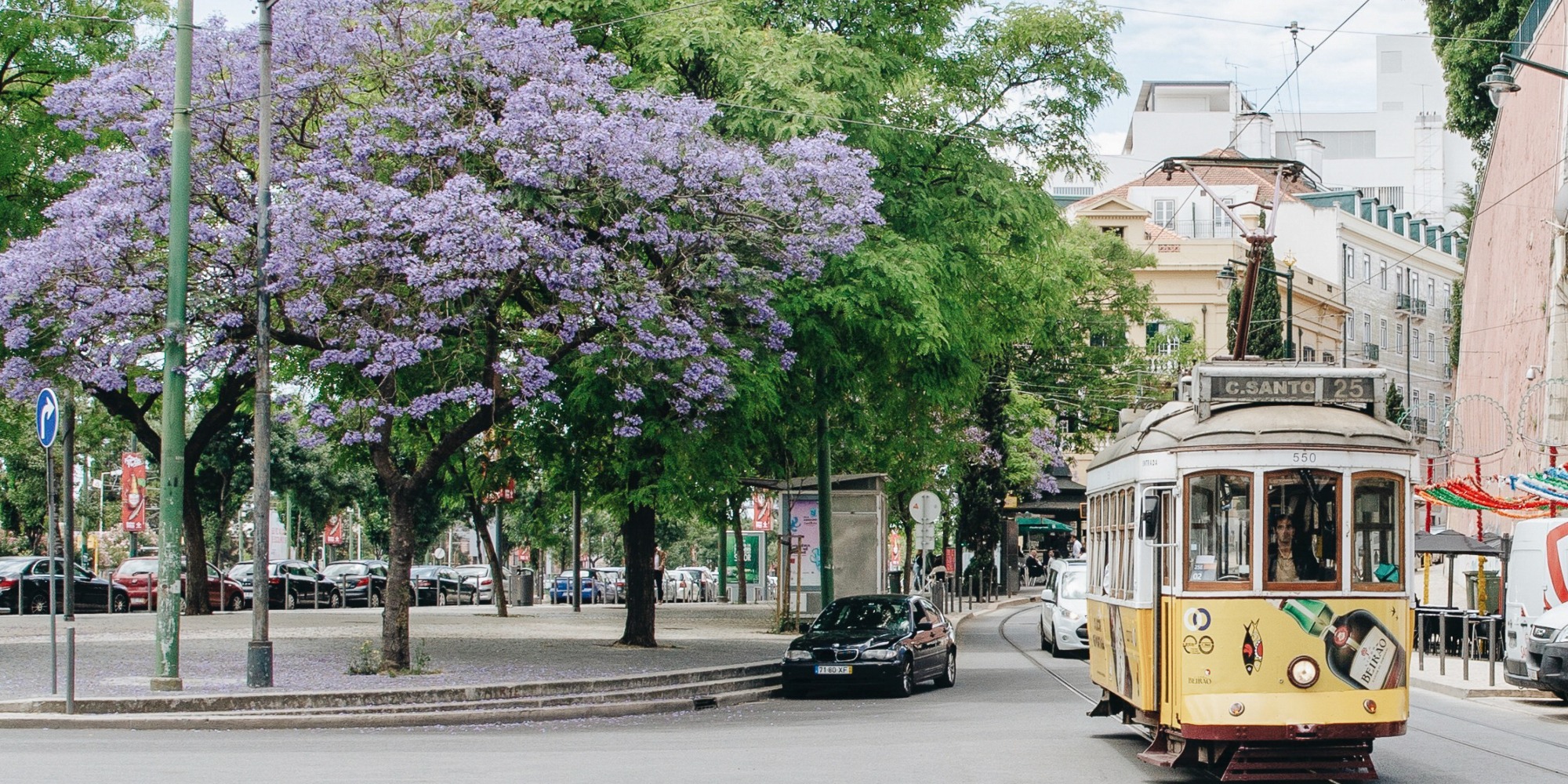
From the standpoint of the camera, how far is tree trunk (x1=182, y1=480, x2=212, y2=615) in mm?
35969

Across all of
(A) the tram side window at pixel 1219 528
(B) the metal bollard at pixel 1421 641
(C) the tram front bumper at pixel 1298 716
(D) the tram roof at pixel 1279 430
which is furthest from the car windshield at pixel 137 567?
(C) the tram front bumper at pixel 1298 716

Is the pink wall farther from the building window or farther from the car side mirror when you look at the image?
the building window

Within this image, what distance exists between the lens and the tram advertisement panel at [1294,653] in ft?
39.1

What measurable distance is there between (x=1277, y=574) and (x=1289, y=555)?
18cm

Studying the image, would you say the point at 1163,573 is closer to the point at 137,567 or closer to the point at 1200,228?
the point at 137,567

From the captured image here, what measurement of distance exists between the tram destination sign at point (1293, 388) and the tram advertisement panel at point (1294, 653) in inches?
62.5

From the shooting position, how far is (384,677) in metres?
20.3

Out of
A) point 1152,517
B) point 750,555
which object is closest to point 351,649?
point 1152,517

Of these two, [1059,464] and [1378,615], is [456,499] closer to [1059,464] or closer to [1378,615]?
[1378,615]

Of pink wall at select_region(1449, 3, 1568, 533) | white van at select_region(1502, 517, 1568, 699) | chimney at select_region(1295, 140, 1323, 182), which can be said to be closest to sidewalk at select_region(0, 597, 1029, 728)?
white van at select_region(1502, 517, 1568, 699)

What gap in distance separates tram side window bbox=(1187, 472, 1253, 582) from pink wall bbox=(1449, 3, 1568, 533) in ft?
89.7

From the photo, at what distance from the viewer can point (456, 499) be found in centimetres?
3516

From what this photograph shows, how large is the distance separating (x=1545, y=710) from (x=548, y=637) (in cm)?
1666

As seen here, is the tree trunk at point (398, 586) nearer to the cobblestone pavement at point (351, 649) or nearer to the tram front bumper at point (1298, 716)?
the cobblestone pavement at point (351, 649)
